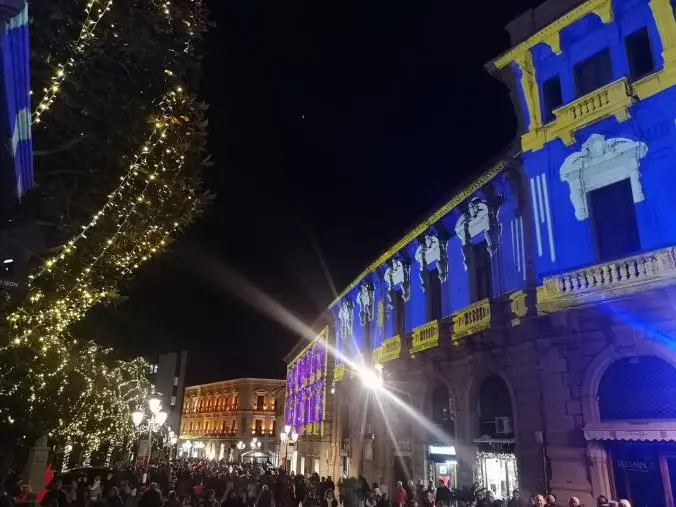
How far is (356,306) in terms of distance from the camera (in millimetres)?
33844

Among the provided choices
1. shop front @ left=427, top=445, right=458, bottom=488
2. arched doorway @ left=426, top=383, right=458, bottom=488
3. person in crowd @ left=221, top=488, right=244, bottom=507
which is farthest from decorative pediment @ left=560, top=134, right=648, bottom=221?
person in crowd @ left=221, top=488, right=244, bottom=507

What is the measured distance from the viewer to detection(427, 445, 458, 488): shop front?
19422 millimetres

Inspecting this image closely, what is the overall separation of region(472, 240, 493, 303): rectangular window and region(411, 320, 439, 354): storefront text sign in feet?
6.46

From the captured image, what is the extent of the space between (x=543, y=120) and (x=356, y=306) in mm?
19222

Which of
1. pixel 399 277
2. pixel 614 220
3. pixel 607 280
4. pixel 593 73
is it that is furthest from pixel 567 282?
pixel 399 277

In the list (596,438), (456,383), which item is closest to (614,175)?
(596,438)

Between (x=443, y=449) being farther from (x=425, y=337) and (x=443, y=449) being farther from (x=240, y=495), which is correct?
(x=240, y=495)

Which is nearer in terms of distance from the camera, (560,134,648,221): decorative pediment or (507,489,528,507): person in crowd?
(560,134,648,221): decorative pediment

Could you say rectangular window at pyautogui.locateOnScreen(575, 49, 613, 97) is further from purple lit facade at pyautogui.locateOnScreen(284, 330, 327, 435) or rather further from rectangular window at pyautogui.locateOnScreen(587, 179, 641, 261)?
purple lit facade at pyautogui.locateOnScreen(284, 330, 327, 435)

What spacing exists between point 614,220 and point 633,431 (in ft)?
17.9

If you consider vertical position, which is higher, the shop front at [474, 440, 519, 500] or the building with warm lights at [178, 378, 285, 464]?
the building with warm lights at [178, 378, 285, 464]

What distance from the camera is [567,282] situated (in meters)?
14.2

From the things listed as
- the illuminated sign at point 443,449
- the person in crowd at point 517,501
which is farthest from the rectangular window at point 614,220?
the illuminated sign at point 443,449

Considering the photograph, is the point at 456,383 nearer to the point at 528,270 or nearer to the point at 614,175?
the point at 528,270
